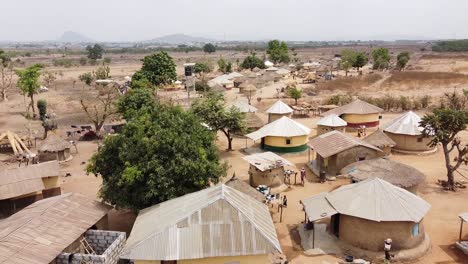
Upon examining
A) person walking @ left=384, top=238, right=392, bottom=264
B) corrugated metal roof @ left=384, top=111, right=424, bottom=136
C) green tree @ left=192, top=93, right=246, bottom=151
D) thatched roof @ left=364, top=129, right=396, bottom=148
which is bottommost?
person walking @ left=384, top=238, right=392, bottom=264

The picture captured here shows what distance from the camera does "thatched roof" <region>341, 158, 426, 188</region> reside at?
2005 cm

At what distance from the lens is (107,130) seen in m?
36.6

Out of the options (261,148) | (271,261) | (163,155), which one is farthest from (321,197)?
(261,148)

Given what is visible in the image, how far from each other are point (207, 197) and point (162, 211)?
183 cm

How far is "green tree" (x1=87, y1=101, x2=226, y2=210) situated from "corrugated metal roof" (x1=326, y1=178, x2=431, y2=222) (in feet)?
17.8

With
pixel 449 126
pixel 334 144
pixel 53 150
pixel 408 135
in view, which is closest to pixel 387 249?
pixel 449 126

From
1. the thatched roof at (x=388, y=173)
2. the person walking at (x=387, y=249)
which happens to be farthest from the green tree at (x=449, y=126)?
the person walking at (x=387, y=249)

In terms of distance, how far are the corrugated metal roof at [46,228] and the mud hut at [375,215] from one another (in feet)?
29.2

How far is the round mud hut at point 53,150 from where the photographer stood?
28.7 meters

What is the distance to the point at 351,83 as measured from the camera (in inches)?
2356

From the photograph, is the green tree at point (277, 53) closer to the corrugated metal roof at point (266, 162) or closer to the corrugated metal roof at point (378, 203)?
the corrugated metal roof at point (266, 162)

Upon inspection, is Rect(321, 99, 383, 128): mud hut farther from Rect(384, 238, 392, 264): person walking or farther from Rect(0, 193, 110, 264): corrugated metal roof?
Rect(0, 193, 110, 264): corrugated metal roof

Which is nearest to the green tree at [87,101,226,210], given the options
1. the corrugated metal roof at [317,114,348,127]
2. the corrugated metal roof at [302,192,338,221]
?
the corrugated metal roof at [302,192,338,221]

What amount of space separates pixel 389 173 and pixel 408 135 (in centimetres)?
1021
